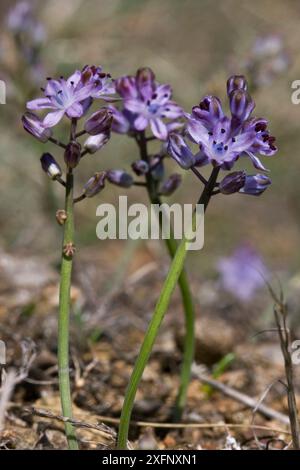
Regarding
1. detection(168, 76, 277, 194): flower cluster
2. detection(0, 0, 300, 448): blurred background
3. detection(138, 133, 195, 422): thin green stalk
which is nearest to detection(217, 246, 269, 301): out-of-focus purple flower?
detection(0, 0, 300, 448): blurred background

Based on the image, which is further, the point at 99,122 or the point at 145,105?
the point at 145,105

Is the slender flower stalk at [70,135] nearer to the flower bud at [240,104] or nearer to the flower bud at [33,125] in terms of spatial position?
the flower bud at [33,125]

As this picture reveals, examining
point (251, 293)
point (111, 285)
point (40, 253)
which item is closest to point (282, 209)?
point (251, 293)

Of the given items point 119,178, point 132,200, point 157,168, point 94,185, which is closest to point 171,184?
point 157,168

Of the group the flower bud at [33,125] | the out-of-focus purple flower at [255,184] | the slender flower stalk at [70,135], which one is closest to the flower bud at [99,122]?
the slender flower stalk at [70,135]

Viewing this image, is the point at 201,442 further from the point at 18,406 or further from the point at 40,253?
the point at 40,253

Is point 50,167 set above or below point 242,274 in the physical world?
below

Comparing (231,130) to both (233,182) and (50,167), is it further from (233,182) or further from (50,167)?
(50,167)
